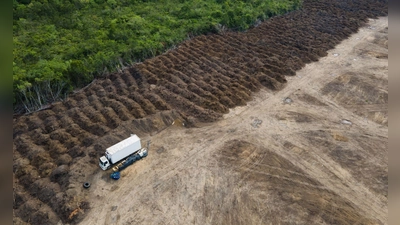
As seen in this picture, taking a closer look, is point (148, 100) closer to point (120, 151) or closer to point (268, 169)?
point (120, 151)

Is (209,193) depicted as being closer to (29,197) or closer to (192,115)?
(192,115)

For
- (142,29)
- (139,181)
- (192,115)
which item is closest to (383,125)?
(192,115)

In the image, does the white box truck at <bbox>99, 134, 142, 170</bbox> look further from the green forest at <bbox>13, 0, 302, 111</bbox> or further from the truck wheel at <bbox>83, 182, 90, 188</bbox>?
the green forest at <bbox>13, 0, 302, 111</bbox>

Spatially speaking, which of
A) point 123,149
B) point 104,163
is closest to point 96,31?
point 123,149

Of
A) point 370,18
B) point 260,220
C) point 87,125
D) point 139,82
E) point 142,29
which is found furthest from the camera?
point 370,18

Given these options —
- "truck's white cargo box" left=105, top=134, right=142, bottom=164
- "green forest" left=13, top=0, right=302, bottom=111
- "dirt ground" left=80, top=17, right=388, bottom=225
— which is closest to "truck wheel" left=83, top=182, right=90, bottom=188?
"dirt ground" left=80, top=17, right=388, bottom=225

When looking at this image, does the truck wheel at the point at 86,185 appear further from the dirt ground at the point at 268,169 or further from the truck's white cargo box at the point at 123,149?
the truck's white cargo box at the point at 123,149
